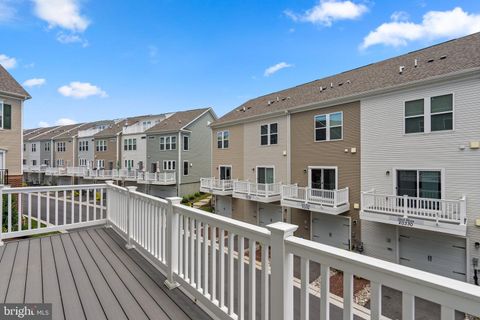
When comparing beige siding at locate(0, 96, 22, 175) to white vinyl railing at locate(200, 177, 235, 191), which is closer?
beige siding at locate(0, 96, 22, 175)

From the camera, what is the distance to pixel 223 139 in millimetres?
17156

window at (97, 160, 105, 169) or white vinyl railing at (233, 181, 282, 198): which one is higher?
window at (97, 160, 105, 169)

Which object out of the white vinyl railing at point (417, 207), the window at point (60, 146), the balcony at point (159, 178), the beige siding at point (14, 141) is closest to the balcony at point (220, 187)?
the balcony at point (159, 178)

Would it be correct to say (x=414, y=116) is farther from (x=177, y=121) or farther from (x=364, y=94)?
(x=177, y=121)

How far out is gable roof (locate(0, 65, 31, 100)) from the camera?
12.4m

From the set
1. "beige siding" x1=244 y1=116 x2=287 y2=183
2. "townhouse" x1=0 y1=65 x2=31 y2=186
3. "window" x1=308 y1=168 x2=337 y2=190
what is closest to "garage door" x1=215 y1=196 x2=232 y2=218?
"beige siding" x1=244 y1=116 x2=287 y2=183

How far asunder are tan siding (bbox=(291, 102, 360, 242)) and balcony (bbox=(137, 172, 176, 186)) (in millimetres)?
12465

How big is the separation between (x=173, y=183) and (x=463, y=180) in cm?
1907

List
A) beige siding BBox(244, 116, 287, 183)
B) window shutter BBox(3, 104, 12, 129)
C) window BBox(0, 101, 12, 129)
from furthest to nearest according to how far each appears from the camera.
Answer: beige siding BBox(244, 116, 287, 183) < window shutter BBox(3, 104, 12, 129) < window BBox(0, 101, 12, 129)

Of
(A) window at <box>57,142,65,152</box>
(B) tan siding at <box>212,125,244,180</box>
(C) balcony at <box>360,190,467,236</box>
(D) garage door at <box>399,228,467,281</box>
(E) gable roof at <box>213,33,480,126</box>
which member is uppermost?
(E) gable roof at <box>213,33,480,126</box>

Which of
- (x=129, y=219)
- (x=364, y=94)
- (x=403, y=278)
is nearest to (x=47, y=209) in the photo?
(x=129, y=219)

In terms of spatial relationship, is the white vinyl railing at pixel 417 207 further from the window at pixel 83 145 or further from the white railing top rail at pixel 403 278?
the window at pixel 83 145

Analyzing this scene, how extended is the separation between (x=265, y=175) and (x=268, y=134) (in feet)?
7.96

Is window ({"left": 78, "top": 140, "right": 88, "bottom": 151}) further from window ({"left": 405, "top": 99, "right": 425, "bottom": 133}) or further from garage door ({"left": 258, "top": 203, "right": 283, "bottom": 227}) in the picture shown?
window ({"left": 405, "top": 99, "right": 425, "bottom": 133})
